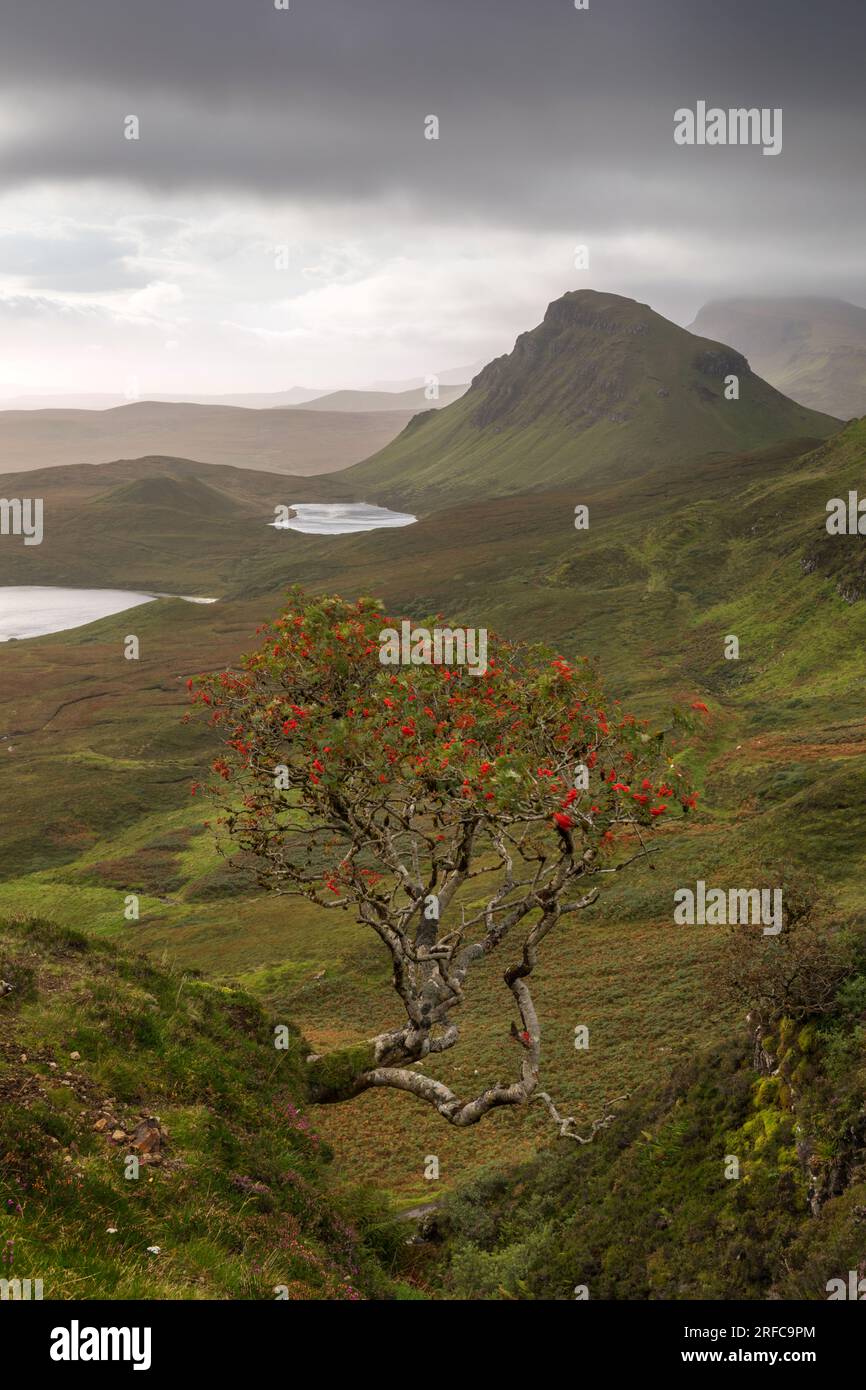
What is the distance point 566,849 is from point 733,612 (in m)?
92.7

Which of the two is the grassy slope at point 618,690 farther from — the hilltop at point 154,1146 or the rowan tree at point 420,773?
the hilltop at point 154,1146

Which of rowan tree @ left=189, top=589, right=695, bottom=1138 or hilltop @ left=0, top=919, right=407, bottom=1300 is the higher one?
rowan tree @ left=189, top=589, right=695, bottom=1138

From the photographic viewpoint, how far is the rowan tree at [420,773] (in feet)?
53.2

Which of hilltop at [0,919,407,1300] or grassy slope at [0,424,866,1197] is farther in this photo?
grassy slope at [0,424,866,1197]

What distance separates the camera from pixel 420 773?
50.7ft

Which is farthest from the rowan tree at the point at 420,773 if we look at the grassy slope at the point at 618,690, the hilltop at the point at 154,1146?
the grassy slope at the point at 618,690

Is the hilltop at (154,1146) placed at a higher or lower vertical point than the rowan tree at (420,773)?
lower

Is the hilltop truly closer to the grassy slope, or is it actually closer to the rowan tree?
the rowan tree

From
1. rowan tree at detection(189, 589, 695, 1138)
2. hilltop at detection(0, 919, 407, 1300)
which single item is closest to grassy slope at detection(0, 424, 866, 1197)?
rowan tree at detection(189, 589, 695, 1138)

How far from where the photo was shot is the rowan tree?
16.2 meters

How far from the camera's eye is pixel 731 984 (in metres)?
17.0

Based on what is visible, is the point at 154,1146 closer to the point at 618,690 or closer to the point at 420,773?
the point at 420,773

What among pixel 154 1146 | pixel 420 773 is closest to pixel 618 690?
pixel 420 773
